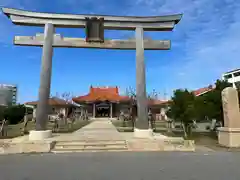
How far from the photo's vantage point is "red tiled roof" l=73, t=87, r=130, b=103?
42.0 metres

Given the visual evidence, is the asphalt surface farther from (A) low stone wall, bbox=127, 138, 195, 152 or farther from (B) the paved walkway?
(B) the paved walkway

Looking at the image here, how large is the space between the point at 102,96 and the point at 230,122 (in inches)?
1303

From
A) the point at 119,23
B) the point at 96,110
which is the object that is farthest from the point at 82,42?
the point at 96,110

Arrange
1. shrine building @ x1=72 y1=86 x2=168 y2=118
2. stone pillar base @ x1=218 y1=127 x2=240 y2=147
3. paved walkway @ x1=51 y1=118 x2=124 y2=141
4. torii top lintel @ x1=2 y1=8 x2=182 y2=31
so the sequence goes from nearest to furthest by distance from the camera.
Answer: stone pillar base @ x1=218 y1=127 x2=240 y2=147, paved walkway @ x1=51 y1=118 x2=124 y2=141, torii top lintel @ x1=2 y1=8 x2=182 y2=31, shrine building @ x1=72 y1=86 x2=168 y2=118

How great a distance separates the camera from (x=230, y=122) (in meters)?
11.4

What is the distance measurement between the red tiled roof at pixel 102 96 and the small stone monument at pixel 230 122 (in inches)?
1185

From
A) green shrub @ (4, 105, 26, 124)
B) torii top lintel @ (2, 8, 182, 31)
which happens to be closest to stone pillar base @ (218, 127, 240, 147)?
torii top lintel @ (2, 8, 182, 31)

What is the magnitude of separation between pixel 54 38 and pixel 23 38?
1.47 m

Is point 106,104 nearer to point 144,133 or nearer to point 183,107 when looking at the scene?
point 183,107

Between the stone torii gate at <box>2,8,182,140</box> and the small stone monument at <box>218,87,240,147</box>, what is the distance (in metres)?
3.55

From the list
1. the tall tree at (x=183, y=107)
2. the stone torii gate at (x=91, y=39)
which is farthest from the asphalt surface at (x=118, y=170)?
the tall tree at (x=183, y=107)

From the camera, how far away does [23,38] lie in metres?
11.8

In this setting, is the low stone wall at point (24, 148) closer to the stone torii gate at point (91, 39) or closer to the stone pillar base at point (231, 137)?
the stone torii gate at point (91, 39)

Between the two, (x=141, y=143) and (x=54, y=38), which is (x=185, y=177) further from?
(x=54, y=38)
